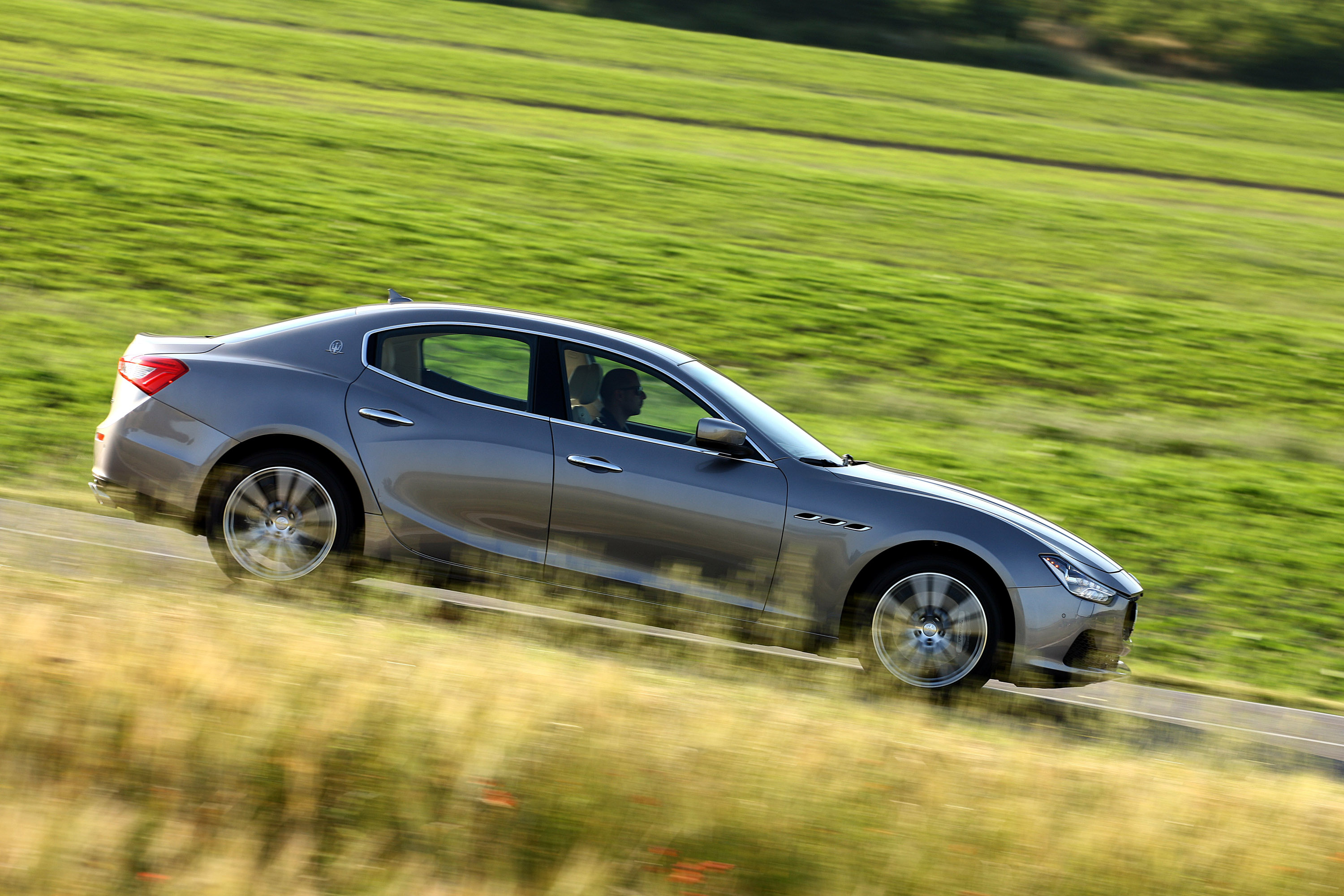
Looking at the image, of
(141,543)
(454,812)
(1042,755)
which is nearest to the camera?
(454,812)

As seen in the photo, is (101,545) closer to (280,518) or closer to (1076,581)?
(280,518)

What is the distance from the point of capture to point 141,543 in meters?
7.52

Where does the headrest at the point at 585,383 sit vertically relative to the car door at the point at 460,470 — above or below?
above

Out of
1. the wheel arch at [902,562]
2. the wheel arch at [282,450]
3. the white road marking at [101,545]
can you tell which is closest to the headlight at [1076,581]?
the wheel arch at [902,562]

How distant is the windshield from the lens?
6742 mm

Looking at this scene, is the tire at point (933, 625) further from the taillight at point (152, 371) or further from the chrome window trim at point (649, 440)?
the taillight at point (152, 371)

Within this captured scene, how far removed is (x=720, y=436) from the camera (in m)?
6.38

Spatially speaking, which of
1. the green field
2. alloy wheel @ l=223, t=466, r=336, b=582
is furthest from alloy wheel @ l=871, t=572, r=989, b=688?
alloy wheel @ l=223, t=466, r=336, b=582

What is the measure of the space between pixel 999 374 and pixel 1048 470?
320 cm

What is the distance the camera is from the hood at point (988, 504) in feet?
21.6

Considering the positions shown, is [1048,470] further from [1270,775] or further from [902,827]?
[902,827]

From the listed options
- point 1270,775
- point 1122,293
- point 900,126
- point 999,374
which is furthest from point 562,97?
point 1270,775

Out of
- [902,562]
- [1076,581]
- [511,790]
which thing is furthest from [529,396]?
[1076,581]

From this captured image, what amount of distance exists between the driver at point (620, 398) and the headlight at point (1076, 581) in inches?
78.1
